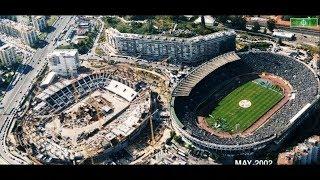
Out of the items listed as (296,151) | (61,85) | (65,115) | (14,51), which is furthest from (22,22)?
(296,151)

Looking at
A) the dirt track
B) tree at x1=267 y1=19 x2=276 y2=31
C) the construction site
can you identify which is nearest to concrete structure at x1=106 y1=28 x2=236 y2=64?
the construction site

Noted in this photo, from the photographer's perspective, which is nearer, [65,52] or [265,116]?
[265,116]

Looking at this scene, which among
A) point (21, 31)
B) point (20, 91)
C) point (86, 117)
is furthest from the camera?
point (21, 31)

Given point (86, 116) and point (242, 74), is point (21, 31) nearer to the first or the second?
point (86, 116)

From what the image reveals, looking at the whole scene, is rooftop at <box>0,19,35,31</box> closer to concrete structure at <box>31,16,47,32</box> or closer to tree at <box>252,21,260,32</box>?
concrete structure at <box>31,16,47,32</box>

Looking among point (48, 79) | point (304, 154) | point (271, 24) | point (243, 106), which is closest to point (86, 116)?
point (48, 79)

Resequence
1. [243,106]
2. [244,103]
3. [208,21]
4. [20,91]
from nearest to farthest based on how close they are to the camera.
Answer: [243,106], [244,103], [20,91], [208,21]

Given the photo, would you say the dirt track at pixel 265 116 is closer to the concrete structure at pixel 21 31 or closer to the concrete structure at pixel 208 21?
the concrete structure at pixel 208 21
